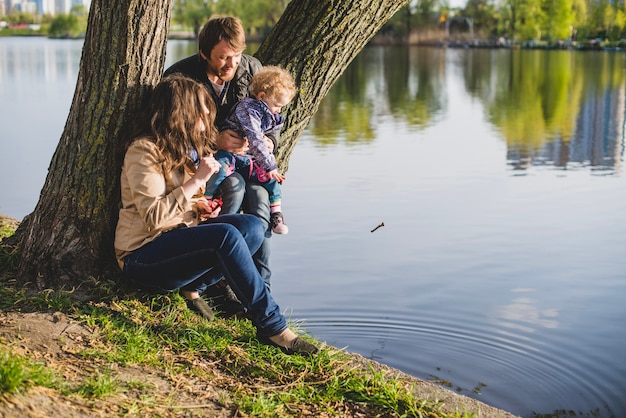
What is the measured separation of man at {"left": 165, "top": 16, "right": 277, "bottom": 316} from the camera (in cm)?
442

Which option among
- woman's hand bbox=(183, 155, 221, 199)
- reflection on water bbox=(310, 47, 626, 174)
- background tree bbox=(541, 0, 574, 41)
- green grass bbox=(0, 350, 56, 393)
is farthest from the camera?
background tree bbox=(541, 0, 574, 41)

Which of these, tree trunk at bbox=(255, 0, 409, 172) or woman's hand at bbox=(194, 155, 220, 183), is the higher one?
tree trunk at bbox=(255, 0, 409, 172)

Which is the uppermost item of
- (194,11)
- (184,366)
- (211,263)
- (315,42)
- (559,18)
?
(194,11)

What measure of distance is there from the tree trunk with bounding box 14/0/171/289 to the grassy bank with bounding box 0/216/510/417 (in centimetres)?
17

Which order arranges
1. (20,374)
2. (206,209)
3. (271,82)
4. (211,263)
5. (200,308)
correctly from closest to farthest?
(20,374)
(211,263)
(206,209)
(200,308)
(271,82)

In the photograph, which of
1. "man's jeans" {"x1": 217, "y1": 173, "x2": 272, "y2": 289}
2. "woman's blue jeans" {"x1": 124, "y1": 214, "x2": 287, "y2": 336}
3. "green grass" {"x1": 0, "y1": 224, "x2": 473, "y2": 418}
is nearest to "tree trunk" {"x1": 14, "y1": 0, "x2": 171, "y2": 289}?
"green grass" {"x1": 0, "y1": 224, "x2": 473, "y2": 418}

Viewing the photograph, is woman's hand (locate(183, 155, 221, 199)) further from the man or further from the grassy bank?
the grassy bank

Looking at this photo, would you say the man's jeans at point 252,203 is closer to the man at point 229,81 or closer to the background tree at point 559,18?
the man at point 229,81

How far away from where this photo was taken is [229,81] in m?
4.71

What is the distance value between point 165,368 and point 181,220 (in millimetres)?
776

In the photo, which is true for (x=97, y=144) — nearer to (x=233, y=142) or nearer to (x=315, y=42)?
(x=233, y=142)

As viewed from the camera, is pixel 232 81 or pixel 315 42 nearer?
pixel 232 81

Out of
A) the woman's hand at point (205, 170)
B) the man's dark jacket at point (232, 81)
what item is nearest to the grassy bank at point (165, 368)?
the woman's hand at point (205, 170)

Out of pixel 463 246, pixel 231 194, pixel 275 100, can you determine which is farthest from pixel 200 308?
pixel 463 246
